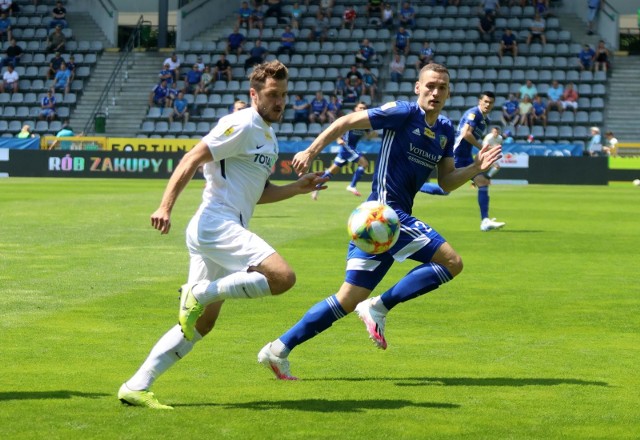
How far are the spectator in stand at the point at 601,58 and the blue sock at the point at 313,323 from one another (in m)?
40.2

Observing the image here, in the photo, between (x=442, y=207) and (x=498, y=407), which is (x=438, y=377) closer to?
(x=498, y=407)

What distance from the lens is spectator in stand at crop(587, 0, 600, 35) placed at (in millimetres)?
48125

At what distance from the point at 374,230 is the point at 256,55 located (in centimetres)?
4067

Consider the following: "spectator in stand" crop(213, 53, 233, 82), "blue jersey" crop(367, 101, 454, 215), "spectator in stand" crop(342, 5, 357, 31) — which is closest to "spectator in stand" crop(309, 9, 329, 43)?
"spectator in stand" crop(342, 5, 357, 31)

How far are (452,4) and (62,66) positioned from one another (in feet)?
54.1

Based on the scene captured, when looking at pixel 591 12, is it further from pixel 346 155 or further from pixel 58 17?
pixel 346 155

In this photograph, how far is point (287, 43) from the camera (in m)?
48.8

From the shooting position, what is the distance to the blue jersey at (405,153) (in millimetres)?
8492

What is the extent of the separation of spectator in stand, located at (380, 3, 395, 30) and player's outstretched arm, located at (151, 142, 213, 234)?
43036 mm

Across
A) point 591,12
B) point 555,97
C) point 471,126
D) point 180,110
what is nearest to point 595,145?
point 555,97

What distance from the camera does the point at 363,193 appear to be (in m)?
32.7

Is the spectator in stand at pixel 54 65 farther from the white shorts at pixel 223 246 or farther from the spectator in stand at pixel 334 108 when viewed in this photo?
the white shorts at pixel 223 246

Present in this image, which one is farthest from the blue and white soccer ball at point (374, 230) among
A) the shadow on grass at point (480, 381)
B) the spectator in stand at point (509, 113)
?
the spectator in stand at point (509, 113)

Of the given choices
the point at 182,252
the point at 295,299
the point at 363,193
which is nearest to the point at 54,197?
the point at 363,193
